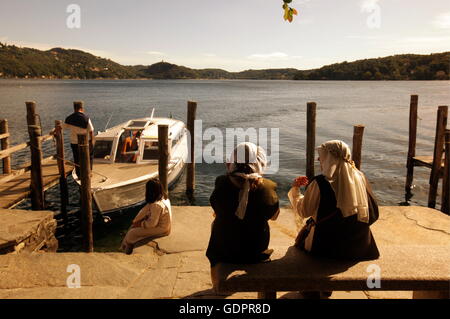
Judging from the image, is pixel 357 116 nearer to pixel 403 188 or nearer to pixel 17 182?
pixel 403 188

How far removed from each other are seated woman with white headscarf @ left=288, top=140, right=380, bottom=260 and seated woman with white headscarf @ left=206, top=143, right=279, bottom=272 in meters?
0.43

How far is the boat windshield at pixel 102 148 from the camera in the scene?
46.0 ft

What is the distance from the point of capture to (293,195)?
174 inches

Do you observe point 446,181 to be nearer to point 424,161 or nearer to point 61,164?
point 424,161

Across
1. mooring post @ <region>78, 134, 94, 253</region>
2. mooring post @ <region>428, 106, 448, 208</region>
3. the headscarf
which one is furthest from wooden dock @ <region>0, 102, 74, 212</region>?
mooring post @ <region>428, 106, 448, 208</region>

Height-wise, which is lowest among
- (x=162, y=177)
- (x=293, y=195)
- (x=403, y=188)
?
(x=403, y=188)

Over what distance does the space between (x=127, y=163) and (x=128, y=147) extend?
1144 mm

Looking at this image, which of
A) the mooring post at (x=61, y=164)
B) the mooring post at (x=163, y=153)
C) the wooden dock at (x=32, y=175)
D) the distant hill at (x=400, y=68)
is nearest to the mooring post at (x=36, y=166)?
the wooden dock at (x=32, y=175)

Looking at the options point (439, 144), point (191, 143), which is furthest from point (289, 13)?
point (439, 144)

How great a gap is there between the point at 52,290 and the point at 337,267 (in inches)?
144

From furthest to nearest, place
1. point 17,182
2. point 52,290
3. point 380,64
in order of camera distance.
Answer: point 380,64, point 17,182, point 52,290

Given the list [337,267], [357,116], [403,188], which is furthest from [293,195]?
[357,116]

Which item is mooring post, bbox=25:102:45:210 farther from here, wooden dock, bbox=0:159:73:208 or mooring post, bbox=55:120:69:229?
mooring post, bbox=55:120:69:229

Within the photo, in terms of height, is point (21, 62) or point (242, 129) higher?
point (21, 62)
